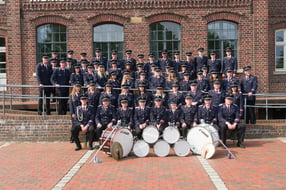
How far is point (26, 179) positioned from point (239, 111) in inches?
273

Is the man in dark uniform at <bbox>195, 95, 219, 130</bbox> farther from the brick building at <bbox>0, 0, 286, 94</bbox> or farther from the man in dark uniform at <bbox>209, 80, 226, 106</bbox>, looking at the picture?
the brick building at <bbox>0, 0, 286, 94</bbox>

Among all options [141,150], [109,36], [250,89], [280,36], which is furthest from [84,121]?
[280,36]

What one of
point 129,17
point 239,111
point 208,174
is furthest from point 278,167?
point 129,17

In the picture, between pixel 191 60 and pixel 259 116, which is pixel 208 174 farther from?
pixel 259 116

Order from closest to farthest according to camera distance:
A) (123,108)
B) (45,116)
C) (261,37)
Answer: (123,108) → (45,116) → (261,37)

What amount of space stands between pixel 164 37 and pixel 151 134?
828 cm

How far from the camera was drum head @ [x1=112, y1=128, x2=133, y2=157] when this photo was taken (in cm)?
943

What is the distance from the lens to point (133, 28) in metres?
16.7

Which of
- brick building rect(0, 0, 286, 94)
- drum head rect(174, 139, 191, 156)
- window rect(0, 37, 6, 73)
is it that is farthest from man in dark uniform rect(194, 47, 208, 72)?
window rect(0, 37, 6, 73)

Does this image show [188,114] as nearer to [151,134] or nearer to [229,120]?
[229,120]

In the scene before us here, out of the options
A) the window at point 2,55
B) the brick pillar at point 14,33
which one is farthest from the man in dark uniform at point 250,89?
the window at point 2,55

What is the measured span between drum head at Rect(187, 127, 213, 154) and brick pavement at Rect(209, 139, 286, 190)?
521 mm

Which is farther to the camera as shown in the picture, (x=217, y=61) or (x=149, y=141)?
(x=217, y=61)

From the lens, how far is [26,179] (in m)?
7.51
